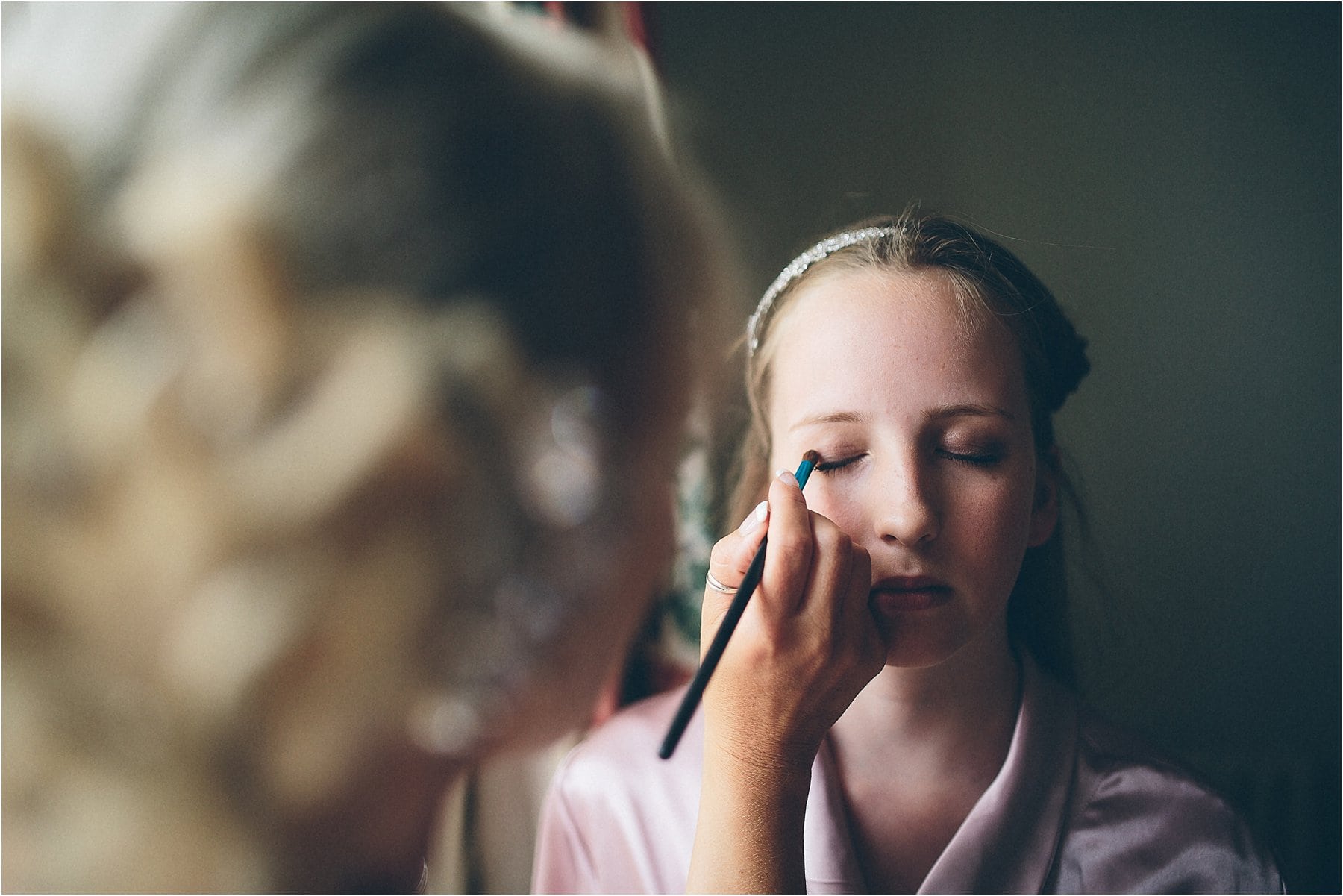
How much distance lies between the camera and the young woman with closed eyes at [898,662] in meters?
0.39

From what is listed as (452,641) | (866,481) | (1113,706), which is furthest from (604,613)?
(1113,706)

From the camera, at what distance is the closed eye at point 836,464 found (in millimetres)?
430

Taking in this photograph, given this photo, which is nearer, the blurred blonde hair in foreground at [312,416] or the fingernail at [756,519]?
the fingernail at [756,519]

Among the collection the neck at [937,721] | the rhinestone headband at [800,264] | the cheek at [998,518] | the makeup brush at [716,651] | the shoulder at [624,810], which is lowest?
the shoulder at [624,810]

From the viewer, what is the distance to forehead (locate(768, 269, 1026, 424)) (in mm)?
429

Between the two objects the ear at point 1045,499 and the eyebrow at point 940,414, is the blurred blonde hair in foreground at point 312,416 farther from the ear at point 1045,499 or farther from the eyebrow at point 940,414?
the ear at point 1045,499

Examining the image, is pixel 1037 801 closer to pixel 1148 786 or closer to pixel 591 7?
pixel 1148 786

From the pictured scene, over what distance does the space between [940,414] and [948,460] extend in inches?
1.0

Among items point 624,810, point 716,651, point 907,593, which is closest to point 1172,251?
point 907,593

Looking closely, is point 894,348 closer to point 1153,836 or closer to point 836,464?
point 836,464

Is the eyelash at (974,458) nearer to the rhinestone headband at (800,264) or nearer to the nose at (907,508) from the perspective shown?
the nose at (907,508)

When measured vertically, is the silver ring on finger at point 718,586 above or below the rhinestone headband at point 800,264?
below

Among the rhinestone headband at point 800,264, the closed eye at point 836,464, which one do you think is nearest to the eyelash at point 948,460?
the closed eye at point 836,464

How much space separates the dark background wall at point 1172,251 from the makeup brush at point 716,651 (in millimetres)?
200
